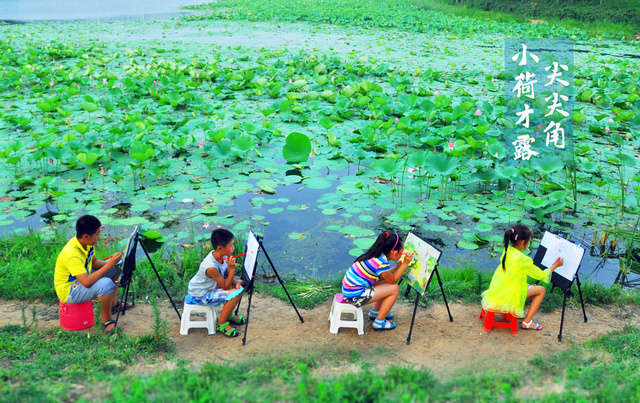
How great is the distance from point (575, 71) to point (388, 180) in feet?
25.3

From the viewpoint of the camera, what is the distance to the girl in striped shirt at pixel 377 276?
11.3 ft

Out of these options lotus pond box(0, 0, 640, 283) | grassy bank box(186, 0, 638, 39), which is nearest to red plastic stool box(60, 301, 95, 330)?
lotus pond box(0, 0, 640, 283)

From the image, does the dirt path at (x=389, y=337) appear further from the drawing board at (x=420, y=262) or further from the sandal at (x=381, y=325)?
the drawing board at (x=420, y=262)

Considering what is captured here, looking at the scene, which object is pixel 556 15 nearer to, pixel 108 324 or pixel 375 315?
pixel 375 315

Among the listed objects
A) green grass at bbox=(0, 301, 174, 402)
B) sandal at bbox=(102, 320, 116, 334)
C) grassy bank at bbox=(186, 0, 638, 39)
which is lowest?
sandal at bbox=(102, 320, 116, 334)

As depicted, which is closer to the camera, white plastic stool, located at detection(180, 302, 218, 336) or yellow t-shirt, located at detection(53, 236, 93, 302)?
yellow t-shirt, located at detection(53, 236, 93, 302)

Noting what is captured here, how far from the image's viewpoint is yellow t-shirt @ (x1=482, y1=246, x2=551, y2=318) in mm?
3400

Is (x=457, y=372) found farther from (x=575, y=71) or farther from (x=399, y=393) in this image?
(x=575, y=71)

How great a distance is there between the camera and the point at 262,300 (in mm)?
4023

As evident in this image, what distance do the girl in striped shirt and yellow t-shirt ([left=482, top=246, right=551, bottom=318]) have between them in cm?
59

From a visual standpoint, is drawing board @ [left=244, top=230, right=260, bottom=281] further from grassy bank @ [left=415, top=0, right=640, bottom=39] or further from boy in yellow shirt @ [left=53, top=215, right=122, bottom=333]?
grassy bank @ [left=415, top=0, right=640, bottom=39]

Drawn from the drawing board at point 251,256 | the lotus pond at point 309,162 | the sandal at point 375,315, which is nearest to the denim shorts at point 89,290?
the drawing board at point 251,256

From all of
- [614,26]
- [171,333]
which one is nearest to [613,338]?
[171,333]

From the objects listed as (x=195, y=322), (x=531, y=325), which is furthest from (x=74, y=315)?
(x=531, y=325)
